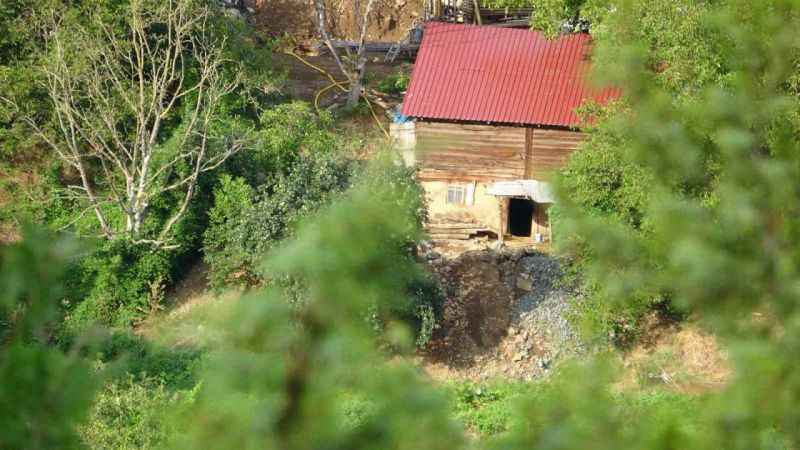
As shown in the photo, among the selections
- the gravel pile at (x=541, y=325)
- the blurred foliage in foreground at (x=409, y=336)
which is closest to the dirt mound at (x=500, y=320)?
the gravel pile at (x=541, y=325)

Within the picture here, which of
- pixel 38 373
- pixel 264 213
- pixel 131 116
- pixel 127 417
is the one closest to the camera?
pixel 38 373

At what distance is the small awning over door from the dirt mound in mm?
954

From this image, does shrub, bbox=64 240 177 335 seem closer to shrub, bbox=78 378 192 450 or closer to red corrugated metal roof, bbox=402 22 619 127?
shrub, bbox=78 378 192 450

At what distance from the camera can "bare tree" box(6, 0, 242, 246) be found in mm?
13492

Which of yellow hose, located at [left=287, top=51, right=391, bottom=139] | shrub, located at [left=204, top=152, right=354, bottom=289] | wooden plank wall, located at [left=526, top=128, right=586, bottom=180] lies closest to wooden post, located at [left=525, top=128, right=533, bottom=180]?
wooden plank wall, located at [left=526, top=128, right=586, bottom=180]

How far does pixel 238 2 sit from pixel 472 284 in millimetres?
10807

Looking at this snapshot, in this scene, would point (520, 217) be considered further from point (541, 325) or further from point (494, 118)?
point (541, 325)

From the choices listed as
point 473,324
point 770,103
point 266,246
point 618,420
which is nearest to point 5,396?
point 618,420

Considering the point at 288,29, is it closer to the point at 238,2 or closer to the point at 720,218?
the point at 238,2

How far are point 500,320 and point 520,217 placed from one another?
327 cm

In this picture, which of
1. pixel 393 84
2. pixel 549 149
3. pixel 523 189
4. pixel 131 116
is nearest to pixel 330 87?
pixel 393 84

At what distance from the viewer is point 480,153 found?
15.4m

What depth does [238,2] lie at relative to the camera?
21.7 meters

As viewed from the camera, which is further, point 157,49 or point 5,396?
point 157,49
